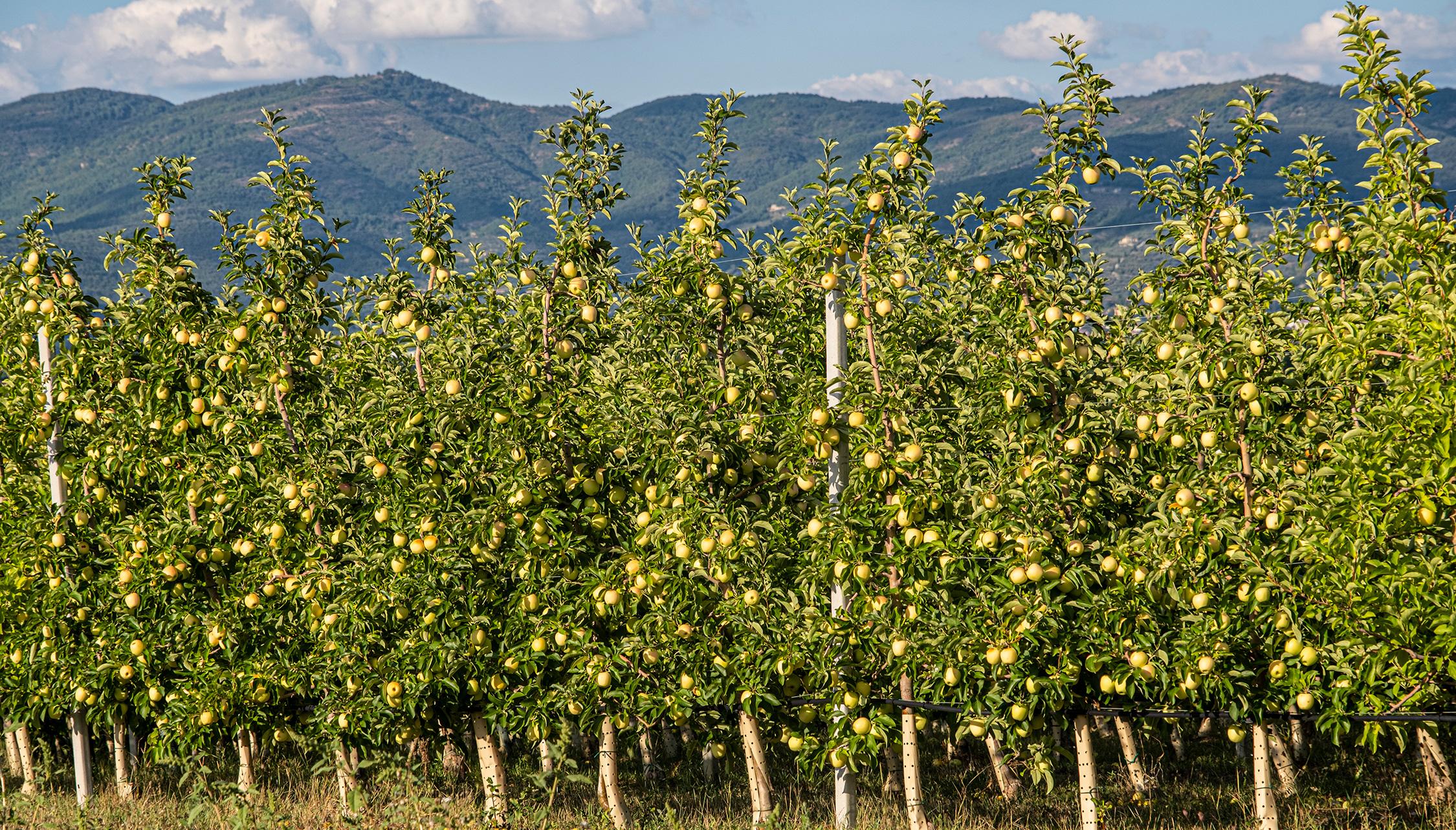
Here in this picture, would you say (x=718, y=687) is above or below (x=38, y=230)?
below

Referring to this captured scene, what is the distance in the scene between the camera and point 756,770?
780cm

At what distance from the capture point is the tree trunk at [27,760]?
9.74 metres

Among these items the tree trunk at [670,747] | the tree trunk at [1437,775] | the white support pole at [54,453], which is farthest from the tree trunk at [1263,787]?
the white support pole at [54,453]

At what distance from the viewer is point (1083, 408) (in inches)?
249

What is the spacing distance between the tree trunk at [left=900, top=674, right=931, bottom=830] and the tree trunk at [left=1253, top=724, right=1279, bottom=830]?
6.26ft

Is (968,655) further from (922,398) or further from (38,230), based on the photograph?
(38,230)

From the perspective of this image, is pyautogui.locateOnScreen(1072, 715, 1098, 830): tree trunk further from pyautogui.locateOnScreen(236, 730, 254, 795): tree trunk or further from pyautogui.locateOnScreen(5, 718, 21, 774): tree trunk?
pyautogui.locateOnScreen(5, 718, 21, 774): tree trunk

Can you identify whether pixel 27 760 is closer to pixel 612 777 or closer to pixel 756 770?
pixel 612 777

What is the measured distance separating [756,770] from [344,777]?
2903 mm

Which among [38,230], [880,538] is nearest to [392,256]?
[38,230]

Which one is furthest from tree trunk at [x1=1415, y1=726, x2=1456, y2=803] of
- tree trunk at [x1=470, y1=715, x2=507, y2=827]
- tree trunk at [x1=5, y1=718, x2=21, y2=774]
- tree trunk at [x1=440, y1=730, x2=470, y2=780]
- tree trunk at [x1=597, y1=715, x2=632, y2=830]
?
tree trunk at [x1=5, y1=718, x2=21, y2=774]

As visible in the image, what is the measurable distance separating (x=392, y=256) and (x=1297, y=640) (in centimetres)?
555

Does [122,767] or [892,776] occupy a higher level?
[122,767]

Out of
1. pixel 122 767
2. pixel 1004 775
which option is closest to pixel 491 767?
pixel 122 767
